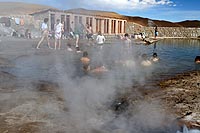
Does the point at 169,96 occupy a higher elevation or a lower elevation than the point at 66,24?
lower

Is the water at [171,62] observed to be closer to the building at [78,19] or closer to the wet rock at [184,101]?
the wet rock at [184,101]

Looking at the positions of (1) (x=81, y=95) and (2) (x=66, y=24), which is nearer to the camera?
(1) (x=81, y=95)

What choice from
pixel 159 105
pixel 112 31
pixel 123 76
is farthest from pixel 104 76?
pixel 112 31

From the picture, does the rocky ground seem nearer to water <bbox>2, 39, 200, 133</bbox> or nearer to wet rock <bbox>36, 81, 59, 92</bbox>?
water <bbox>2, 39, 200, 133</bbox>

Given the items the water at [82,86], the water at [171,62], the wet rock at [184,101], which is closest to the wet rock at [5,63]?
the water at [82,86]

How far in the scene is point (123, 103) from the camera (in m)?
5.80

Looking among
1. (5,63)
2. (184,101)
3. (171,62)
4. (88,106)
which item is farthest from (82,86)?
(171,62)

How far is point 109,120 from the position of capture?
184 inches

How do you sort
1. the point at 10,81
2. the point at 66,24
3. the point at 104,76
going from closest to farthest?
the point at 10,81, the point at 104,76, the point at 66,24

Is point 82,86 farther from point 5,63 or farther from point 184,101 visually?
point 5,63

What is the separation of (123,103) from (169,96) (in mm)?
1235

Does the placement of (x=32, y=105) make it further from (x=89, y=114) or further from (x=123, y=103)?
(x=123, y=103)

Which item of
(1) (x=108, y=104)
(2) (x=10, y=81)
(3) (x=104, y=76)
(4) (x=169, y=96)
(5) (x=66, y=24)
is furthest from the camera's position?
(5) (x=66, y=24)

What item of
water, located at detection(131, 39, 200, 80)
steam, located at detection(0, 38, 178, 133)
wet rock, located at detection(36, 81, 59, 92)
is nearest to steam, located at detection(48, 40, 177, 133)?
steam, located at detection(0, 38, 178, 133)
